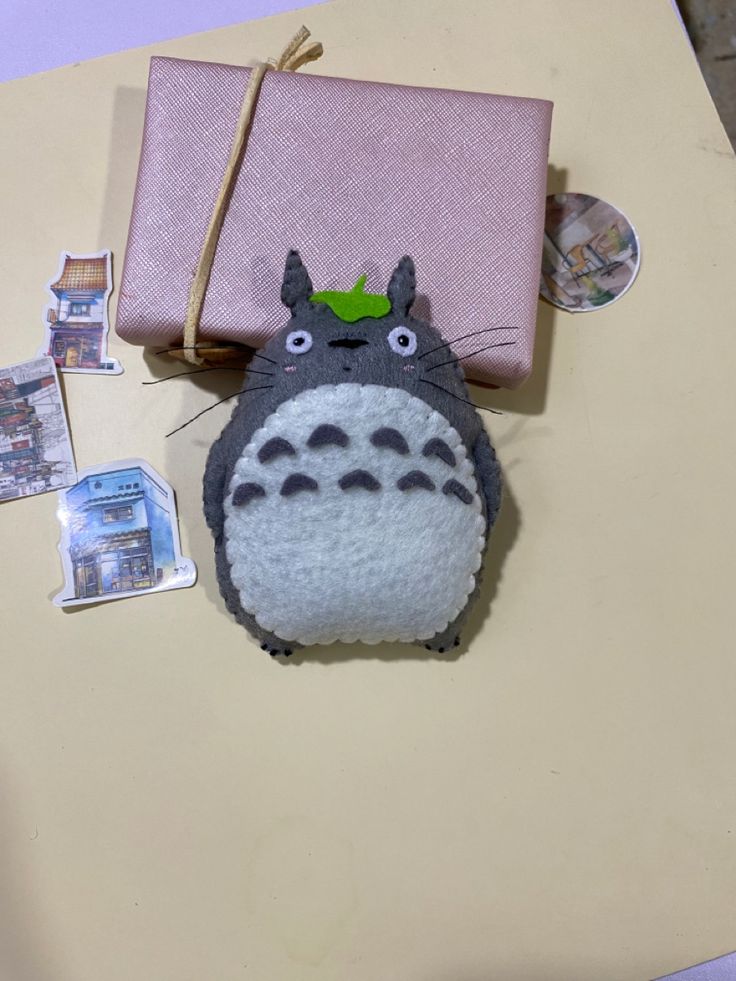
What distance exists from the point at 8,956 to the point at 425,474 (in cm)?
56

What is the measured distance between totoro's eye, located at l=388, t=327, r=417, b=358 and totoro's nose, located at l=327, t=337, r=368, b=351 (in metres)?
0.02

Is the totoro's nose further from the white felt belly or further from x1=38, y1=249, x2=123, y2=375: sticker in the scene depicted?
x1=38, y1=249, x2=123, y2=375: sticker

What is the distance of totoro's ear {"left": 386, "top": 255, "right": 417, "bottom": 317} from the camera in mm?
621

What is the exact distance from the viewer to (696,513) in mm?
779

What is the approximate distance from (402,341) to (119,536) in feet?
1.13

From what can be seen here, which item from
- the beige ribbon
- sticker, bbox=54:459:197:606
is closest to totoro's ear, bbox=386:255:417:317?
the beige ribbon

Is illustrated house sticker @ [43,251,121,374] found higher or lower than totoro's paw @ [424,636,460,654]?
higher

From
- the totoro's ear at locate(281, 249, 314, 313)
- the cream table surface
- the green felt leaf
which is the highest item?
the totoro's ear at locate(281, 249, 314, 313)

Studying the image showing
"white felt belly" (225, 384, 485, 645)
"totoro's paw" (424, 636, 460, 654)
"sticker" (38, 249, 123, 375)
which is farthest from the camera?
"sticker" (38, 249, 123, 375)

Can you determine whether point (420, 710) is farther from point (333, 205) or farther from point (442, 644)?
point (333, 205)

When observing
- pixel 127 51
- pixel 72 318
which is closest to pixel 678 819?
pixel 72 318

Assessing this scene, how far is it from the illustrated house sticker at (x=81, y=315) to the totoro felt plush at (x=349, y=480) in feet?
0.77

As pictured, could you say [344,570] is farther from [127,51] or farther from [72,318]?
[127,51]

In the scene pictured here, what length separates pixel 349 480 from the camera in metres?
0.56
